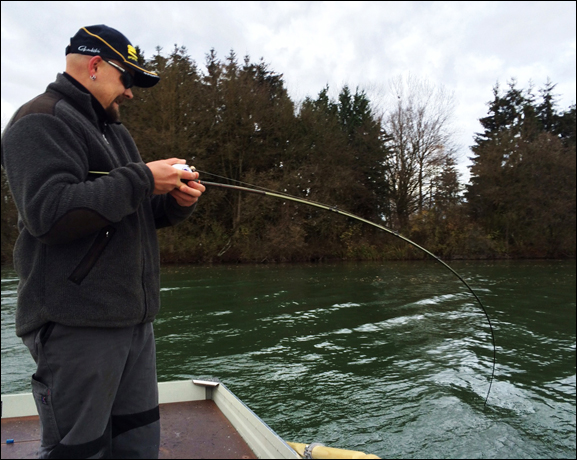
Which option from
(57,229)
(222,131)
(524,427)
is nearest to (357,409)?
(524,427)

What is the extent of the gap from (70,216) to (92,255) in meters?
0.16

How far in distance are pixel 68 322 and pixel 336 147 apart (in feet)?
80.6

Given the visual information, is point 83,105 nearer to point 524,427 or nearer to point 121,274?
point 121,274

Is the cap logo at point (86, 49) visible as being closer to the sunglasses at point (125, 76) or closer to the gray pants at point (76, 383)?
the sunglasses at point (125, 76)

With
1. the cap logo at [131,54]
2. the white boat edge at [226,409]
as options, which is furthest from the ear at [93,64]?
the white boat edge at [226,409]

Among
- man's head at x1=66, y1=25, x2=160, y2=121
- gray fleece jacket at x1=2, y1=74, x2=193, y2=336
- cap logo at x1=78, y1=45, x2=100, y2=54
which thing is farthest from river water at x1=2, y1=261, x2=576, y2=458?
cap logo at x1=78, y1=45, x2=100, y2=54

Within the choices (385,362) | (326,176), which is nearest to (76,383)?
(385,362)

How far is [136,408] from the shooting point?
170 cm

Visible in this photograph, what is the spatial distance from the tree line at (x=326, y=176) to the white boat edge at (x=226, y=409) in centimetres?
1688

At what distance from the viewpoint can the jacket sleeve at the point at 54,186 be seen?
1387 mm

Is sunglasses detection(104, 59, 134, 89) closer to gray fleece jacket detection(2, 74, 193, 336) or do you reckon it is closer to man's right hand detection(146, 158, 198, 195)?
gray fleece jacket detection(2, 74, 193, 336)

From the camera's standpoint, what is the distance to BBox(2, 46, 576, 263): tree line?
69.3 ft

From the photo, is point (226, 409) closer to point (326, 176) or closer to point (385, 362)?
point (385, 362)

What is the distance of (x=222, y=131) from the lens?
21.5 meters
